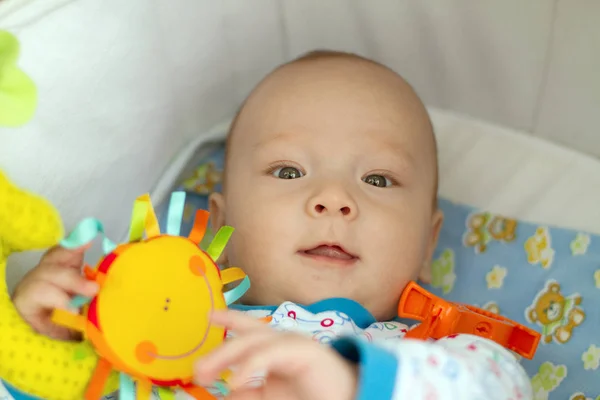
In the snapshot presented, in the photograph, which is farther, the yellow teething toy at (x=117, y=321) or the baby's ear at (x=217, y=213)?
the baby's ear at (x=217, y=213)

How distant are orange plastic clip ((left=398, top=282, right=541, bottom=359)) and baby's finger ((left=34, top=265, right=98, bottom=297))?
463mm

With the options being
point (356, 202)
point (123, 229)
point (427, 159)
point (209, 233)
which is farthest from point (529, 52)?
point (123, 229)

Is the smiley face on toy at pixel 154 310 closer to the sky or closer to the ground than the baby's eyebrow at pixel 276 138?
closer to the ground

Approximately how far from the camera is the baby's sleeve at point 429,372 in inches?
29.3

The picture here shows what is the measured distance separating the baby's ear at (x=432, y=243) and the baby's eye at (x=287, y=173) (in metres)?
0.29

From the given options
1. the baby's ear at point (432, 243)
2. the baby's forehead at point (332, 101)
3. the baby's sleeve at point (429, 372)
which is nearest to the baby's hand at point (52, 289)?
the baby's sleeve at point (429, 372)

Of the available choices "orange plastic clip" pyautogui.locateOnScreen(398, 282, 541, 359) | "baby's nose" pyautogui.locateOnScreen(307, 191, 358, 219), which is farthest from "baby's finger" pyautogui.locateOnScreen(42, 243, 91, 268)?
"orange plastic clip" pyautogui.locateOnScreen(398, 282, 541, 359)

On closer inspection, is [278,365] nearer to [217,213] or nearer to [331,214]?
[331,214]

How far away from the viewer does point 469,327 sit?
1108 millimetres

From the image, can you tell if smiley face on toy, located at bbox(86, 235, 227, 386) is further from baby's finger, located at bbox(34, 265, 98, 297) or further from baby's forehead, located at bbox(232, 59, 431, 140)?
baby's forehead, located at bbox(232, 59, 431, 140)

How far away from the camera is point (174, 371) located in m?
0.86

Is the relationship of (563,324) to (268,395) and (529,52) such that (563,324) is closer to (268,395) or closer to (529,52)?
(529,52)

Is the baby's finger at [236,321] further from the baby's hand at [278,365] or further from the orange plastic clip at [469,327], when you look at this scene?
the orange plastic clip at [469,327]

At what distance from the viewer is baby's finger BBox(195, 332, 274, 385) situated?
0.70m
